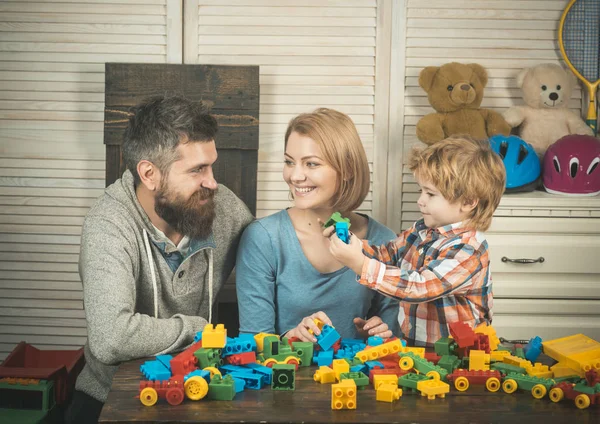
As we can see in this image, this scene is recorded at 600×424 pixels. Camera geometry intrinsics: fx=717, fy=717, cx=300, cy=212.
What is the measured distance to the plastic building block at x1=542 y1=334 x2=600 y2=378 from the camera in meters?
1.40

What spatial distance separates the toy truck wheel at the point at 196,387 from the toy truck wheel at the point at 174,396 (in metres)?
0.02

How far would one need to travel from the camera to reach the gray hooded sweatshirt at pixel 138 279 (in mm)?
1659

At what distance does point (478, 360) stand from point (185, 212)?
2.89ft

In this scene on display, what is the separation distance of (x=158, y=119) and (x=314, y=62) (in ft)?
3.83

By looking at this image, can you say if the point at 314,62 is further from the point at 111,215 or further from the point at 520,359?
the point at 520,359

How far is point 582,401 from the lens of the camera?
1281 mm

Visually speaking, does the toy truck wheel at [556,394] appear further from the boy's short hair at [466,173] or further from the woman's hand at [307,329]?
the boy's short hair at [466,173]

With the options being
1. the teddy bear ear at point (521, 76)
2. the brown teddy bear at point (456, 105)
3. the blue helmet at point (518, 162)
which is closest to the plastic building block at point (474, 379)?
the blue helmet at point (518, 162)

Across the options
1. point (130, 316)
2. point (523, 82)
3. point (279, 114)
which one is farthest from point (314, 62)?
point (130, 316)

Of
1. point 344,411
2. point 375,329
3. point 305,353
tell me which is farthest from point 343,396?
point 375,329

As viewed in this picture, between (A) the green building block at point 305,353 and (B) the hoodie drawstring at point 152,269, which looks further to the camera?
(B) the hoodie drawstring at point 152,269

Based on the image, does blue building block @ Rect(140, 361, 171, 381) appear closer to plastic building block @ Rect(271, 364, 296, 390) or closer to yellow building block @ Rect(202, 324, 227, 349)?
yellow building block @ Rect(202, 324, 227, 349)

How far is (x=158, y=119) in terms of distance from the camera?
77.6 inches

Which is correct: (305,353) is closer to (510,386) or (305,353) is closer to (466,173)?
(510,386)
